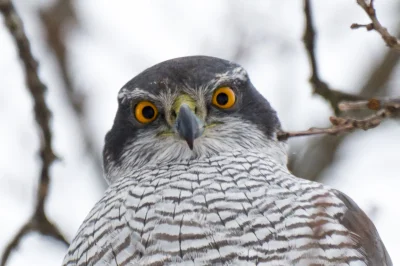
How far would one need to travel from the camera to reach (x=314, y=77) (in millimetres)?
5195

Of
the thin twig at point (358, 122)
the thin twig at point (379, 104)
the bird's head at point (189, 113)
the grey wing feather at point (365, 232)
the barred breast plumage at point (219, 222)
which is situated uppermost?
the thin twig at point (379, 104)

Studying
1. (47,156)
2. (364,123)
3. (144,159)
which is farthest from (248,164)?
(364,123)

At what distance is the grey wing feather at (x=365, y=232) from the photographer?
501cm

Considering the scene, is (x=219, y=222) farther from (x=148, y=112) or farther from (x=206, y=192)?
(x=148, y=112)

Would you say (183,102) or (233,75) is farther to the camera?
(233,75)

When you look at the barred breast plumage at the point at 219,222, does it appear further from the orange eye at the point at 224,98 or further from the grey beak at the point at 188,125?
the orange eye at the point at 224,98

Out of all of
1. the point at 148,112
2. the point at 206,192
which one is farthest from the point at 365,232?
the point at 148,112

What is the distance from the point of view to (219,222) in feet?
16.4

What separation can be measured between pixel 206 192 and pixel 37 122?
125cm

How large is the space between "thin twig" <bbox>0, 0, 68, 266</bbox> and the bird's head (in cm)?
84

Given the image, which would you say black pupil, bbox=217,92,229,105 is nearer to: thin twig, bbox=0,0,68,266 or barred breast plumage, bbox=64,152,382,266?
barred breast plumage, bbox=64,152,382,266

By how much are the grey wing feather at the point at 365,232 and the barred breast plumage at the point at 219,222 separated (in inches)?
2.0

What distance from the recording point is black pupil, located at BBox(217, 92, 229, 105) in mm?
6066

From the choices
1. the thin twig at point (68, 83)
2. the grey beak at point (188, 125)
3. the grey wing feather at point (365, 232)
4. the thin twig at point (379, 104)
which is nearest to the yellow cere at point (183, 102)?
the grey beak at point (188, 125)
